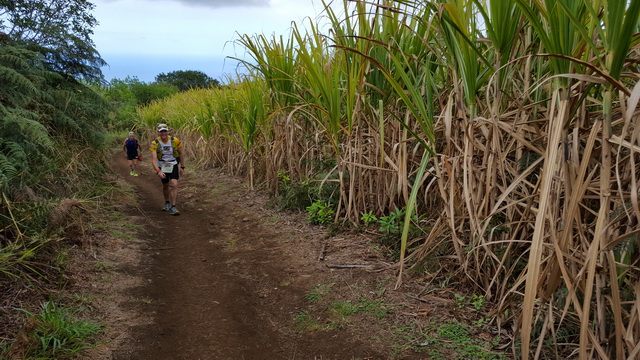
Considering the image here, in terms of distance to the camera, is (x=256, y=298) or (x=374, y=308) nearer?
(x=374, y=308)

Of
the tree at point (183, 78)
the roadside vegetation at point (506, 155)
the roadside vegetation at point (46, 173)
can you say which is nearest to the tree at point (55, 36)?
the roadside vegetation at point (46, 173)

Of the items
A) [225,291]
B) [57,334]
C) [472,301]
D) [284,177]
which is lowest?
[225,291]

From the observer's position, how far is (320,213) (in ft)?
14.5

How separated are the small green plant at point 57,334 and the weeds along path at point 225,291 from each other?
226mm

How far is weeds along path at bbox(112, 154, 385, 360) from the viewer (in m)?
2.70

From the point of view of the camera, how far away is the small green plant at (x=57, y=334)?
242cm

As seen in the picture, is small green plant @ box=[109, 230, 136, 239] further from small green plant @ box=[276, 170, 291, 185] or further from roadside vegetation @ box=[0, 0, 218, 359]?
small green plant @ box=[276, 170, 291, 185]

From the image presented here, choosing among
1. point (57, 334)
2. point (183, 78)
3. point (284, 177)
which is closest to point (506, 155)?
point (57, 334)

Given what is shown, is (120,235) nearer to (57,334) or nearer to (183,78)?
(57,334)

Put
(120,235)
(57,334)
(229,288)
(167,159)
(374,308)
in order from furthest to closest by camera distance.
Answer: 1. (167,159)
2. (120,235)
3. (229,288)
4. (374,308)
5. (57,334)

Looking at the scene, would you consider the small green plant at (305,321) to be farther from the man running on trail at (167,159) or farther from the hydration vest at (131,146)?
the hydration vest at (131,146)

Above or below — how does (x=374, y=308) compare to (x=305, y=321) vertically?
above

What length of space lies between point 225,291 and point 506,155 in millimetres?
2464

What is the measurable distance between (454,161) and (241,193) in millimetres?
4651
